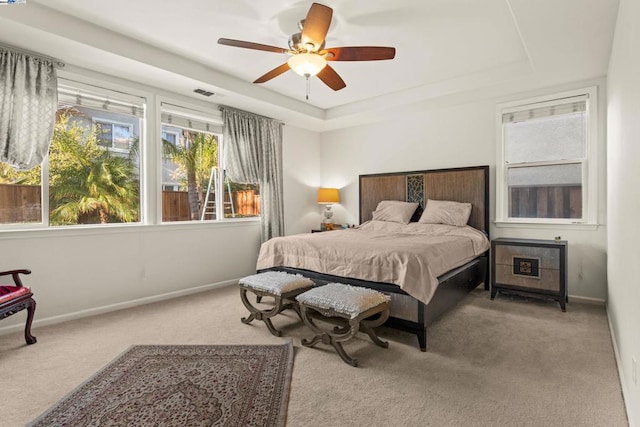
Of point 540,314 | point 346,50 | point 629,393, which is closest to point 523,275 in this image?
point 540,314

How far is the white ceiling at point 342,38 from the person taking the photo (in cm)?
256

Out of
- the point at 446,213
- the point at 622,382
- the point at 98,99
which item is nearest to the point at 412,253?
the point at 622,382

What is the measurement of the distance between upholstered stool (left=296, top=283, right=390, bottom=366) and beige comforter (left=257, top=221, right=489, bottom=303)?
9.7 inches

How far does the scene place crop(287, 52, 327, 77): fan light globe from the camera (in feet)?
8.61

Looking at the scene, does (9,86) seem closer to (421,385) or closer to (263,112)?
(263,112)

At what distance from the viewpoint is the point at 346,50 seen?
2.61 m

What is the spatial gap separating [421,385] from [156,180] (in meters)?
3.52

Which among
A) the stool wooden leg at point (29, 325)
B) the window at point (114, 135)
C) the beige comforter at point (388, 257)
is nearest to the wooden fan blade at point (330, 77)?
the beige comforter at point (388, 257)

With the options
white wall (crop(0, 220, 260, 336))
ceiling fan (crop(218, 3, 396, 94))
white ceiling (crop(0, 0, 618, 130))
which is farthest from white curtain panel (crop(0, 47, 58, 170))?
ceiling fan (crop(218, 3, 396, 94))

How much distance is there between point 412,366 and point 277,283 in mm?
1224

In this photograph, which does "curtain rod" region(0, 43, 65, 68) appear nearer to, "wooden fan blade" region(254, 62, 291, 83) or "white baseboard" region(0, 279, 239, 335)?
"wooden fan blade" region(254, 62, 291, 83)

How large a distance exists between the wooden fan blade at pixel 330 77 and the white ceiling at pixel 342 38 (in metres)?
0.36

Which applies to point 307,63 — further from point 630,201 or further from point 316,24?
point 630,201

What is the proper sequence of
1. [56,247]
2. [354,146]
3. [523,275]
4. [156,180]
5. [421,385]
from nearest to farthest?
[421,385] < [56,247] < [523,275] < [156,180] < [354,146]
